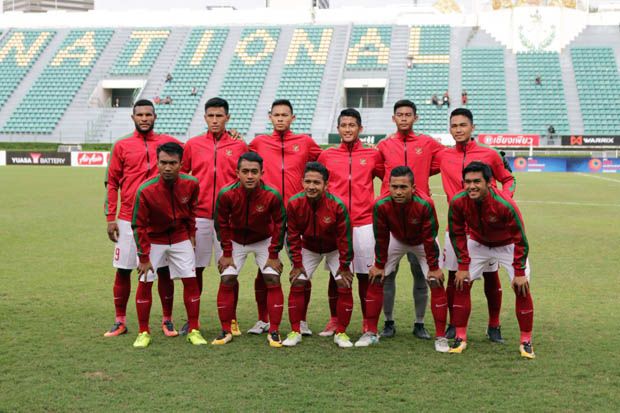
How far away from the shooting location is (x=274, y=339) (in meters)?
6.32

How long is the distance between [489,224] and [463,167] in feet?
2.32

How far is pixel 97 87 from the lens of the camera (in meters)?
49.6

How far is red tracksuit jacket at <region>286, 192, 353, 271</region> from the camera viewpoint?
627cm

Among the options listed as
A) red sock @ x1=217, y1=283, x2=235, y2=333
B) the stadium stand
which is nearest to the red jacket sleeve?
red sock @ x1=217, y1=283, x2=235, y2=333

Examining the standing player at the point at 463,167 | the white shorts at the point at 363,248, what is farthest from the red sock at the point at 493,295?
the white shorts at the point at 363,248

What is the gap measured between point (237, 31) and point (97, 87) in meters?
11.1

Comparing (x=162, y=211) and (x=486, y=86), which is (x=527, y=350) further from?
(x=486, y=86)

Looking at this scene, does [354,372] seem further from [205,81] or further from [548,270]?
[205,81]

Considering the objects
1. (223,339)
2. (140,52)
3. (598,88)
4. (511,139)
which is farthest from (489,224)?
(140,52)

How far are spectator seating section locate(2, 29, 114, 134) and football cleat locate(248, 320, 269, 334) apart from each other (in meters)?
42.4

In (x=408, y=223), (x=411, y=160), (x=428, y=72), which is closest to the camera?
(x=408, y=223)

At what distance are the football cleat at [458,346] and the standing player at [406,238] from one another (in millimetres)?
52

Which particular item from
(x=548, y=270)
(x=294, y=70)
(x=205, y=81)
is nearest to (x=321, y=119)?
(x=294, y=70)

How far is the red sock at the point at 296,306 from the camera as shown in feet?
21.1
